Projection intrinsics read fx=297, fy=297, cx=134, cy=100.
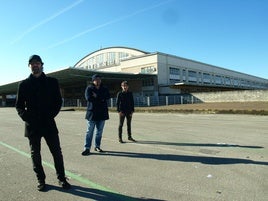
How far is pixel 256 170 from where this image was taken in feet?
17.7

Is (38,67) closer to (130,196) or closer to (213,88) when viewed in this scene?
(130,196)

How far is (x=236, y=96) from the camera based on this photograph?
42.8 meters

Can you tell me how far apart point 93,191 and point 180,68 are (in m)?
64.4

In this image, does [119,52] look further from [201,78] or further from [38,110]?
[38,110]

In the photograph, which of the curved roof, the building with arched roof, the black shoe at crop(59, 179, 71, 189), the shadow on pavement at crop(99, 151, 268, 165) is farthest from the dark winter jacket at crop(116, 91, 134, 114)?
the curved roof

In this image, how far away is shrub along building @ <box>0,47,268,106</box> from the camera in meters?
56.8

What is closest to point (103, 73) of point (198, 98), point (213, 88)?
point (198, 98)

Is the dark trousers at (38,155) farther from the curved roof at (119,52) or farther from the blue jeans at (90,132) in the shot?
the curved roof at (119,52)

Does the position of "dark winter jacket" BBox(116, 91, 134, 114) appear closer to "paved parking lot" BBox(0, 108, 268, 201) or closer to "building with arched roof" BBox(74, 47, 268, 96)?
"paved parking lot" BBox(0, 108, 268, 201)

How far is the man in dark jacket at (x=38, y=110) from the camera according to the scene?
15.3 ft

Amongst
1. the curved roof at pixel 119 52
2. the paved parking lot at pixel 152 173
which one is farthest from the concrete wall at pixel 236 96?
the paved parking lot at pixel 152 173

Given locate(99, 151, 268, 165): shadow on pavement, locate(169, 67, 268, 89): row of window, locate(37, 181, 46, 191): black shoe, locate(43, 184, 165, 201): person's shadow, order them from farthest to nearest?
1. locate(169, 67, 268, 89): row of window
2. locate(99, 151, 268, 165): shadow on pavement
3. locate(37, 181, 46, 191): black shoe
4. locate(43, 184, 165, 201): person's shadow

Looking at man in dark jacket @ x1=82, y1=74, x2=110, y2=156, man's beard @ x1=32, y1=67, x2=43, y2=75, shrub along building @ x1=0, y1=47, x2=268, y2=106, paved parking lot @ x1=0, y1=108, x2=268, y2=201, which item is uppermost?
shrub along building @ x1=0, y1=47, x2=268, y2=106

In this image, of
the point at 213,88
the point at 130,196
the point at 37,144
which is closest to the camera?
the point at 130,196
